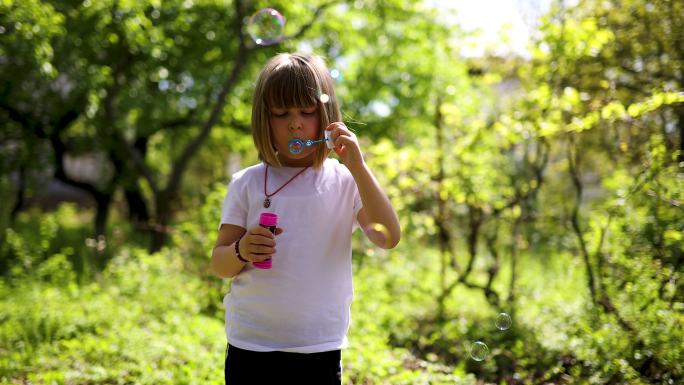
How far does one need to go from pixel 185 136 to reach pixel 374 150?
5997mm

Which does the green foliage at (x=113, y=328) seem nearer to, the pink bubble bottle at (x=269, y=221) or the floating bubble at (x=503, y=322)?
the floating bubble at (x=503, y=322)

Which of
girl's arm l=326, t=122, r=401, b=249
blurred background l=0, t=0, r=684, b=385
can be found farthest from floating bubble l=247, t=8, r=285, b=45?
girl's arm l=326, t=122, r=401, b=249

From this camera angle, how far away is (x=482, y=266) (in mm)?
7582

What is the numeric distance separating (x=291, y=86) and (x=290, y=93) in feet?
0.07

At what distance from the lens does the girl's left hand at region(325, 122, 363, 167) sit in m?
1.61

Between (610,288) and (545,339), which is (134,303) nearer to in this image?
A: (545,339)

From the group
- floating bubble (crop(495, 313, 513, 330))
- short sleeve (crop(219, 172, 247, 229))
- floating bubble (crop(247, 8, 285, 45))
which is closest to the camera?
short sleeve (crop(219, 172, 247, 229))

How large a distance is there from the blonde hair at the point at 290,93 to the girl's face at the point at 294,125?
0.01 meters

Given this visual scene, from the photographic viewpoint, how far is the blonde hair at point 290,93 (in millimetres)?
1693

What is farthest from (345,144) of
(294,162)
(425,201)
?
(425,201)

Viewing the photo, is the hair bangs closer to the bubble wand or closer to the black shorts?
the bubble wand

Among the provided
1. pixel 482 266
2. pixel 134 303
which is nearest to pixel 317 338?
pixel 134 303

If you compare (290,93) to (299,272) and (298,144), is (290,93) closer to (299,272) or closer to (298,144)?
(298,144)

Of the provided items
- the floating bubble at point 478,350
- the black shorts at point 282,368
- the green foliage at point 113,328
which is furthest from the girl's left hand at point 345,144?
the green foliage at point 113,328
